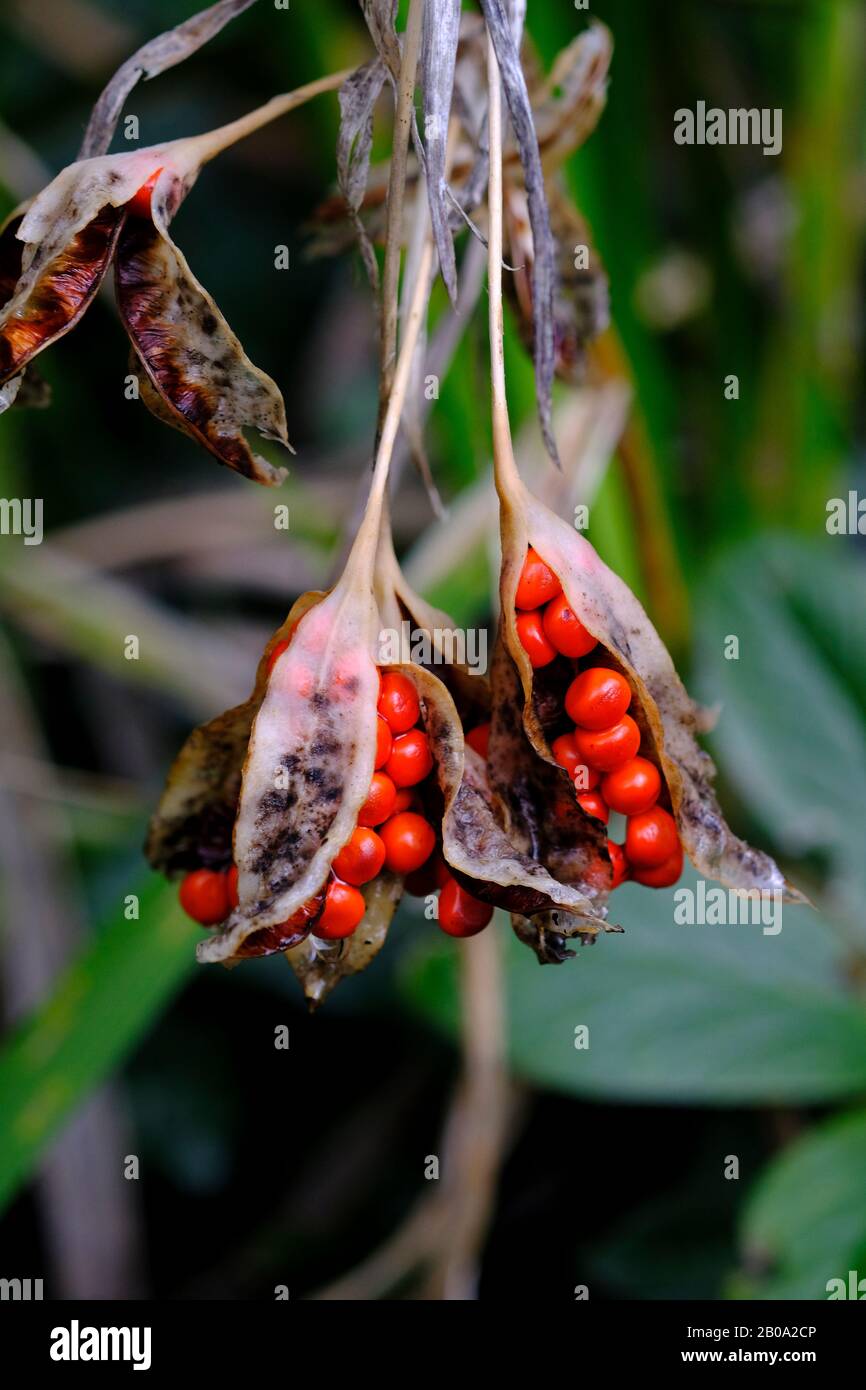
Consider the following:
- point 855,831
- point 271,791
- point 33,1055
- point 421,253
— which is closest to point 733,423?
point 855,831

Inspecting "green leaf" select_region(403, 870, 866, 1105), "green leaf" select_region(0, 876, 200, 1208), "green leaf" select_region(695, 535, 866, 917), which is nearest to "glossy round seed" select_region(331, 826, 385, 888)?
"green leaf" select_region(0, 876, 200, 1208)

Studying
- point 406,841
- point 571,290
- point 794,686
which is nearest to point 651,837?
point 406,841

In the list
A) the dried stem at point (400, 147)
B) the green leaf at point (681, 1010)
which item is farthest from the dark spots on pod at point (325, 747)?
the green leaf at point (681, 1010)

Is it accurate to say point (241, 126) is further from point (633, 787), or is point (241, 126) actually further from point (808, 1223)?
point (808, 1223)

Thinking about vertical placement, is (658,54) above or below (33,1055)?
above

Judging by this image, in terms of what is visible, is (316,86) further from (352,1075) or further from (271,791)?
(352,1075)

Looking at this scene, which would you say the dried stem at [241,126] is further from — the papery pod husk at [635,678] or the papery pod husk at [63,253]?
the papery pod husk at [635,678]
